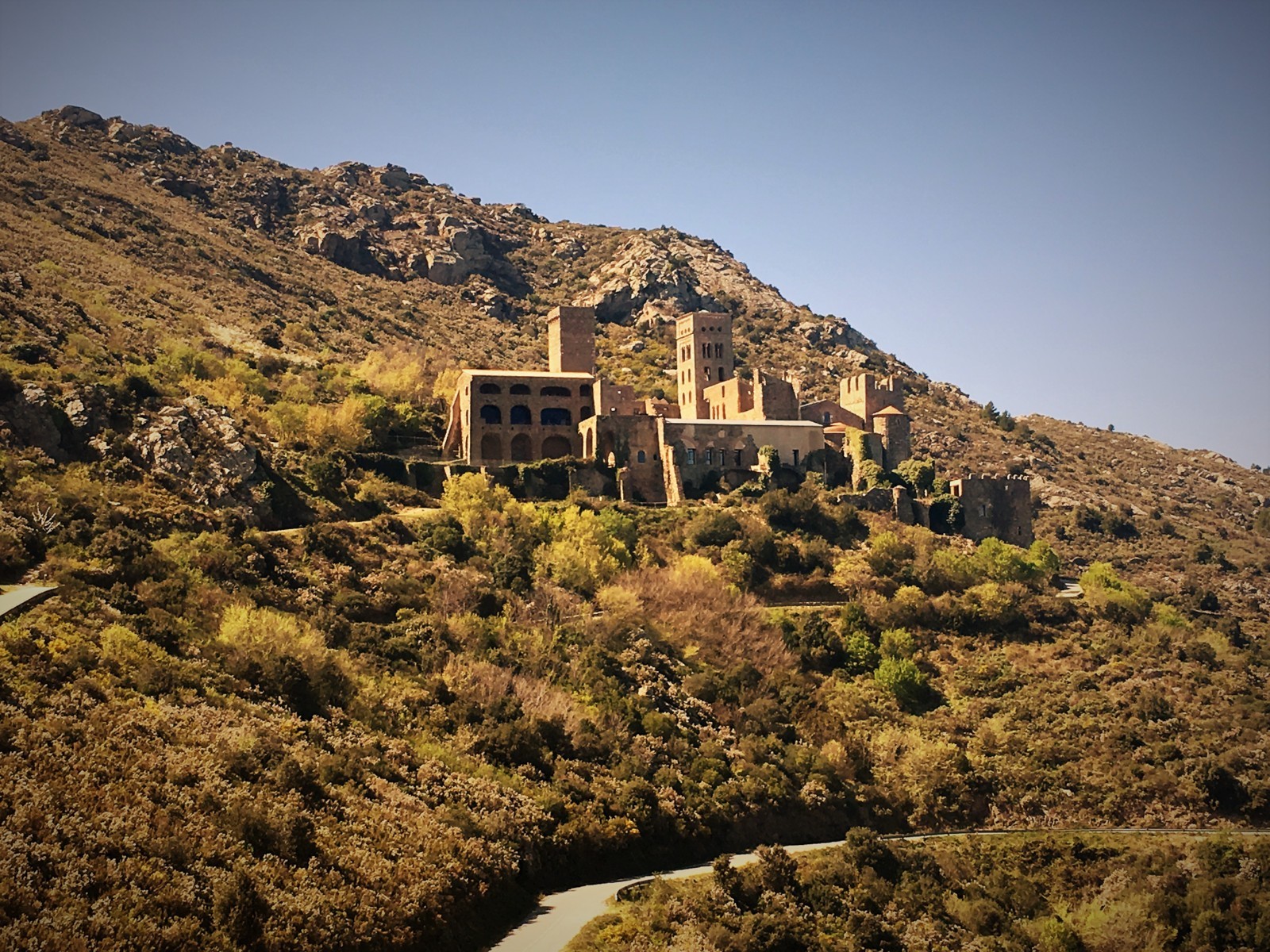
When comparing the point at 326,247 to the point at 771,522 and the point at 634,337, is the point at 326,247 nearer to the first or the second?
the point at 634,337

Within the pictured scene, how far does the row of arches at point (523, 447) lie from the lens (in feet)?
218

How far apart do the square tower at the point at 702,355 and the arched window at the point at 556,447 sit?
12004mm

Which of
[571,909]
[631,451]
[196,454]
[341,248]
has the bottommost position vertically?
[571,909]

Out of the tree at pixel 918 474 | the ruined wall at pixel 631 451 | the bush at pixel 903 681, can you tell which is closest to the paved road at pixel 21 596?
the bush at pixel 903 681

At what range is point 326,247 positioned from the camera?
123750mm

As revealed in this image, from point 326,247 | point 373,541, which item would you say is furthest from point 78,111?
point 373,541

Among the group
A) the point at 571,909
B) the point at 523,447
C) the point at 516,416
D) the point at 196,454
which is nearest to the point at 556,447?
the point at 523,447

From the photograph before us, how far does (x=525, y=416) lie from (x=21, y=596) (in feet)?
112

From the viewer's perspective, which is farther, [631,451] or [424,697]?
[631,451]

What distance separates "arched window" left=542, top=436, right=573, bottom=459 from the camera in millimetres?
67625

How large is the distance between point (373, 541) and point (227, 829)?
2626 cm

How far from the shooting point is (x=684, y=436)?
67875mm

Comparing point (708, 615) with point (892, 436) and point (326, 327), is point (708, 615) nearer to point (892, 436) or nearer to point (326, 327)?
point (892, 436)

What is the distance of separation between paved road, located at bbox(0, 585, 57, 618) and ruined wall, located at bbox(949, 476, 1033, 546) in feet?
158
